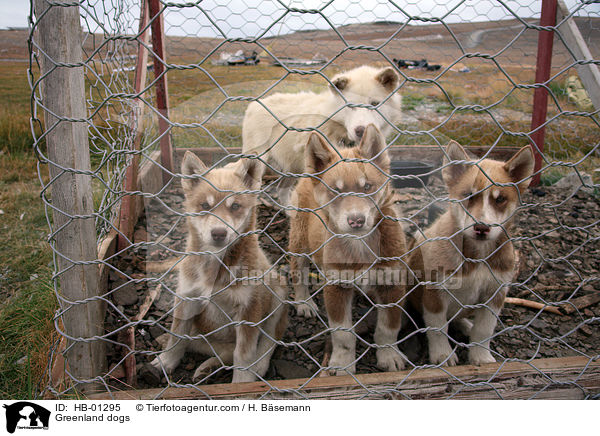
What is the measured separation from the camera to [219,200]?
225cm

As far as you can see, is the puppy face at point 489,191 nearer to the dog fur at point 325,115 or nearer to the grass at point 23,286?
the dog fur at point 325,115

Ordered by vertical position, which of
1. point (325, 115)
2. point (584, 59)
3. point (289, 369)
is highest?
point (584, 59)

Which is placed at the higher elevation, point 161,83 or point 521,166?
point 161,83

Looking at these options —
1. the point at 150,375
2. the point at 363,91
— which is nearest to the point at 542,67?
the point at 363,91

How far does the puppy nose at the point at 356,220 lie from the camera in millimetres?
2119

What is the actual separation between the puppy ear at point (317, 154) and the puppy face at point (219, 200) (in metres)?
0.26

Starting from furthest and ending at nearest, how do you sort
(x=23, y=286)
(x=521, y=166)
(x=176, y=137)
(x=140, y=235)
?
(x=176, y=137) < (x=140, y=235) < (x=23, y=286) < (x=521, y=166)

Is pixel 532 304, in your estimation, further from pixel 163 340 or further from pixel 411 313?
pixel 163 340

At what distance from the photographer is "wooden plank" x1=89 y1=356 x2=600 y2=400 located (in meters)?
1.92

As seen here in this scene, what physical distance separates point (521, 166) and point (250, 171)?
53.7 inches

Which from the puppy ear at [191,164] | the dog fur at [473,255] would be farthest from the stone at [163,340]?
the dog fur at [473,255]

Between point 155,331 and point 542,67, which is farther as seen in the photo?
point 542,67

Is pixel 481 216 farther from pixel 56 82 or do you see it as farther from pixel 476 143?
pixel 476 143
